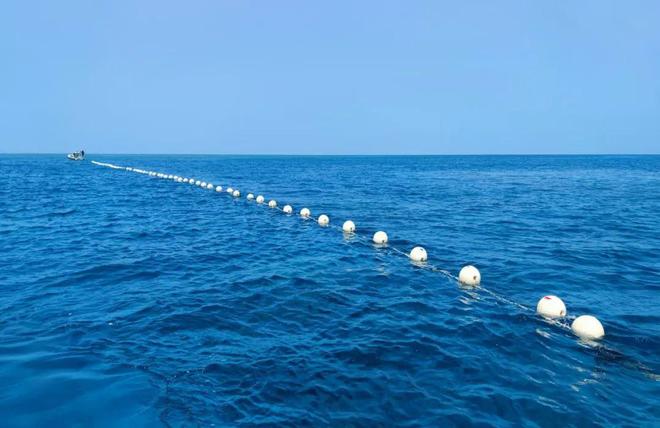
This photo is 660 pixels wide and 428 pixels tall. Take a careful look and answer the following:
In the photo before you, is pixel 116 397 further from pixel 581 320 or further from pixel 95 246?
pixel 95 246

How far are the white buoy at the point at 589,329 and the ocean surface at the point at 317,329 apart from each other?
0.80ft

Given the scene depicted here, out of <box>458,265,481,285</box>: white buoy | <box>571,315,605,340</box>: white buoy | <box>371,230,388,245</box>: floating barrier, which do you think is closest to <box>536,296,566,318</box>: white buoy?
<box>571,315,605,340</box>: white buoy

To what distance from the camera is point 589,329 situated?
11555 millimetres

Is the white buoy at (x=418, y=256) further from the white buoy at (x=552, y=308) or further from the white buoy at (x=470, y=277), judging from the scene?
the white buoy at (x=552, y=308)

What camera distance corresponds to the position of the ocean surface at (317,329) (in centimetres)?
819

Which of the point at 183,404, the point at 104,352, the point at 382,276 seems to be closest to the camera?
the point at 183,404

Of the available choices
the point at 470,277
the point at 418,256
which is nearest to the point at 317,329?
the point at 470,277

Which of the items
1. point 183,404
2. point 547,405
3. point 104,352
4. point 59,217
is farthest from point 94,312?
point 59,217

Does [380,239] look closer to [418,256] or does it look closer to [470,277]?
[418,256]

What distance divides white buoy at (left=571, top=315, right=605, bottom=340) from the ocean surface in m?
0.24

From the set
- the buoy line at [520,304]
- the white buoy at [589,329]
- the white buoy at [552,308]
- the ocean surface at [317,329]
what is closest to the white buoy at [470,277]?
the buoy line at [520,304]

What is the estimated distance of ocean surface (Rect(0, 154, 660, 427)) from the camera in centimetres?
819

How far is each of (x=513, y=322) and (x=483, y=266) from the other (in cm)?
627

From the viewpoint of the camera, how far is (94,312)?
12.6m
